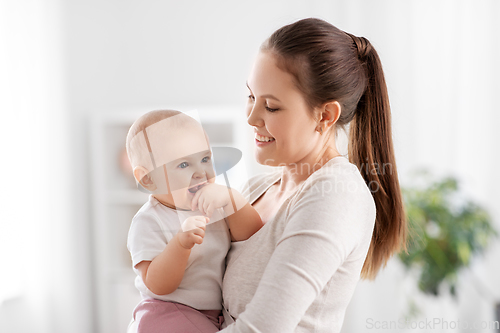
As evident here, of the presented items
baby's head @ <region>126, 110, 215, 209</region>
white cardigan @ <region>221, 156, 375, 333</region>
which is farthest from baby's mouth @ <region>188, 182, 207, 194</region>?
white cardigan @ <region>221, 156, 375, 333</region>

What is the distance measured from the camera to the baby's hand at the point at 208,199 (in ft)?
2.23

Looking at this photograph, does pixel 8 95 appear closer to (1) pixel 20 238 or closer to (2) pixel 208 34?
(1) pixel 20 238

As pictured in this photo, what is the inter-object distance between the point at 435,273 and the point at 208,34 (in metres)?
1.88

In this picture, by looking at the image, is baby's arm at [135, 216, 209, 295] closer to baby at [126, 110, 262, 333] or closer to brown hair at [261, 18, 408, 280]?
baby at [126, 110, 262, 333]

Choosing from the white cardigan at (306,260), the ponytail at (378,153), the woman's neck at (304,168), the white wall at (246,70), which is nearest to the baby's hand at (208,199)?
the white cardigan at (306,260)

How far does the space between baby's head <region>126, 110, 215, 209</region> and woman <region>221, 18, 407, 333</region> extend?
150mm

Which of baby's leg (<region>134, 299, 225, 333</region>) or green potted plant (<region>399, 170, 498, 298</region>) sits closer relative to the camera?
baby's leg (<region>134, 299, 225, 333</region>)

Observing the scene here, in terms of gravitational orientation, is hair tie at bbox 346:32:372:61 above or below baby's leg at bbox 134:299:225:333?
above

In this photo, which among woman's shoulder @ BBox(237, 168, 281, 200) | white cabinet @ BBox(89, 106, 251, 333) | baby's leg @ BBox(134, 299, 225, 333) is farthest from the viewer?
white cabinet @ BBox(89, 106, 251, 333)

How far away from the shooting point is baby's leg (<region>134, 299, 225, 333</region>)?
740 mm

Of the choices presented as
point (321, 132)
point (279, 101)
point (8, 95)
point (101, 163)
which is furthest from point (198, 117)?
point (101, 163)

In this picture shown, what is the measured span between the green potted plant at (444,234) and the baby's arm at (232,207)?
4.31 feet

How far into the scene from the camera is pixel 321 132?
84cm

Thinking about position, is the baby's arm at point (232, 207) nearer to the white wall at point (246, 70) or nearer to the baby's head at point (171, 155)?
the baby's head at point (171, 155)
